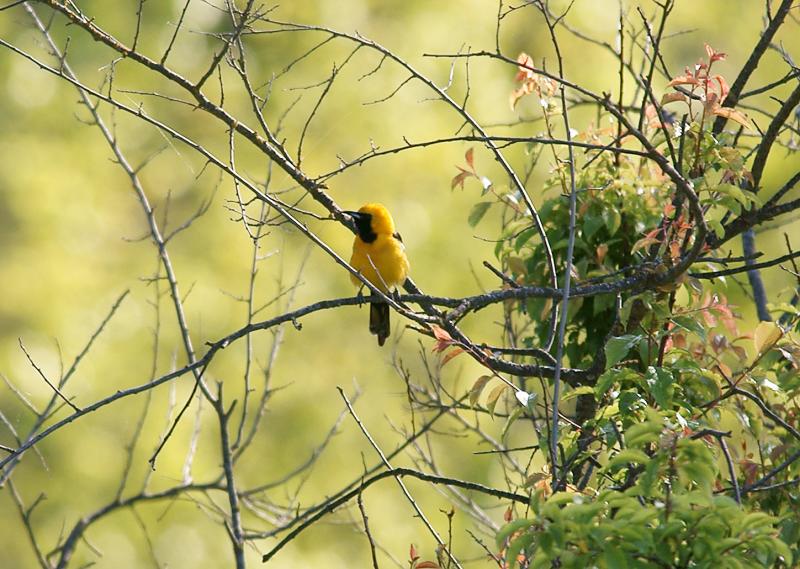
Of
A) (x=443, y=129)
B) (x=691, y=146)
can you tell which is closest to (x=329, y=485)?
(x=443, y=129)

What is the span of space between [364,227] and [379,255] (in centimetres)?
42

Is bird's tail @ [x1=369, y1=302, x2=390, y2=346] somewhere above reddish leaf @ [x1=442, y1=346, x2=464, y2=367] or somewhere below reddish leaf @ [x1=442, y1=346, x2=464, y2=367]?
above

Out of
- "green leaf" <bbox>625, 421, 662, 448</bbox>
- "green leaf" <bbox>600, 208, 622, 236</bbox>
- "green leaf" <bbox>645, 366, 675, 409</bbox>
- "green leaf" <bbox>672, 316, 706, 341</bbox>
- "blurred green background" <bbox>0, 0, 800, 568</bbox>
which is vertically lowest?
"green leaf" <bbox>625, 421, 662, 448</bbox>

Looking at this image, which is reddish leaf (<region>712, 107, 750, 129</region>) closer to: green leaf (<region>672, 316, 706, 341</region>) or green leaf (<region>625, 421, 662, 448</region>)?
green leaf (<region>672, 316, 706, 341</region>)

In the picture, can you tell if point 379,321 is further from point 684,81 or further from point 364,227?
point 684,81

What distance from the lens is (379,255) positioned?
16.9 ft

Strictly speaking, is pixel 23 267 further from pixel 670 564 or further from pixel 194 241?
pixel 670 564

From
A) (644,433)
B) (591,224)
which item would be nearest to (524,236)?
(591,224)

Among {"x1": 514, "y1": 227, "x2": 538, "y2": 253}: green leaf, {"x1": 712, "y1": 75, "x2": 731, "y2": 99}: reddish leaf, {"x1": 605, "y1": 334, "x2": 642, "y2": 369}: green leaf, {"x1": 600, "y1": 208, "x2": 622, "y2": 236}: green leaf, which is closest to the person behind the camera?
{"x1": 605, "y1": 334, "x2": 642, "y2": 369}: green leaf

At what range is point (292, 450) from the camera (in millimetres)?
9117

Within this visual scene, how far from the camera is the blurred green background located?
8.20 metres

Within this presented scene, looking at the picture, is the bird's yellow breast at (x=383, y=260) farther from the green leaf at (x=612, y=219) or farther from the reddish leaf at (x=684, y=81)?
the reddish leaf at (x=684, y=81)

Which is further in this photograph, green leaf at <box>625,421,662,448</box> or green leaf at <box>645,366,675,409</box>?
green leaf at <box>645,366,675,409</box>

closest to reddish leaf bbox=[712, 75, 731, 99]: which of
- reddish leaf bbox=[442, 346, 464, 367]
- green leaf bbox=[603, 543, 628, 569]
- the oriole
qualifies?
reddish leaf bbox=[442, 346, 464, 367]
